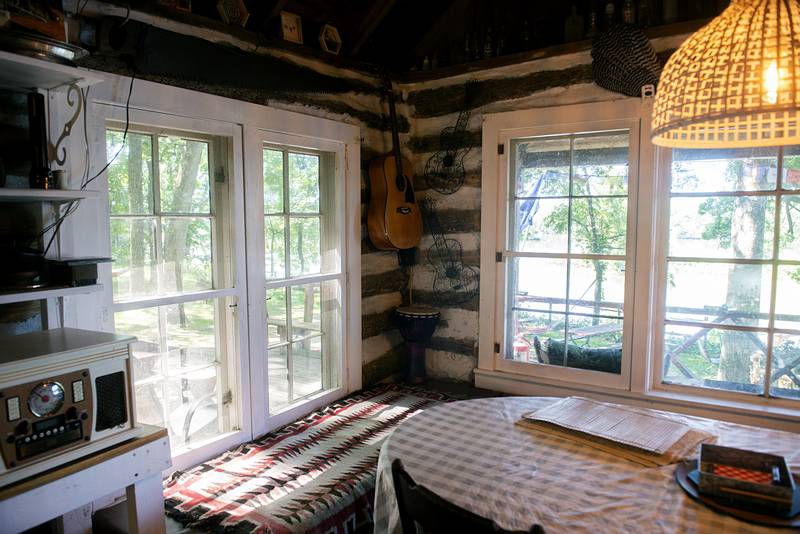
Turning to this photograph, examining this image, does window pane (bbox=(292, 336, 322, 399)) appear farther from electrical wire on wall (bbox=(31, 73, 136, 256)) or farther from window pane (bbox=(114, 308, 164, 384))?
electrical wire on wall (bbox=(31, 73, 136, 256))

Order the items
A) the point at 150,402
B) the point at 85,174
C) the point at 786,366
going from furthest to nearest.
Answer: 1. the point at 786,366
2. the point at 150,402
3. the point at 85,174

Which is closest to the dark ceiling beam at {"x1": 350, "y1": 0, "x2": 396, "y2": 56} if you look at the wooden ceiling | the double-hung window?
the wooden ceiling

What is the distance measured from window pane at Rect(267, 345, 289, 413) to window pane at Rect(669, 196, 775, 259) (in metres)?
2.31

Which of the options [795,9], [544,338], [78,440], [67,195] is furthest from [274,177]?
[795,9]

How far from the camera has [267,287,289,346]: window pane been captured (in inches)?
118

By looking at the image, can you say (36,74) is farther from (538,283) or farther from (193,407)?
(538,283)

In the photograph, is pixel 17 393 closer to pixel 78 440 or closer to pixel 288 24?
pixel 78 440

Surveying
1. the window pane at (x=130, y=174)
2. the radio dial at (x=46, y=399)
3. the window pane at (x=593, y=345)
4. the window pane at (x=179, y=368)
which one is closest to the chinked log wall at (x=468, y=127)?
the window pane at (x=593, y=345)

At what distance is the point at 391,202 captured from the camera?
3574mm

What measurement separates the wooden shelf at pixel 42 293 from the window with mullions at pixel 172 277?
1.47ft

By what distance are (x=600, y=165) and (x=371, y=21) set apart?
1660 millimetres

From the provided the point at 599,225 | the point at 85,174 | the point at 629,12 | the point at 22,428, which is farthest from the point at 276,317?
the point at 629,12

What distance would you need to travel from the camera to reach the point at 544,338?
351 cm

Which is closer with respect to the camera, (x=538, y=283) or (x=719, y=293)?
(x=719, y=293)
